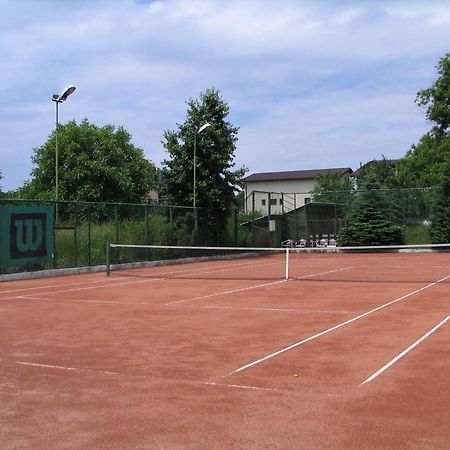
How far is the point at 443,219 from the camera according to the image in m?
33.7

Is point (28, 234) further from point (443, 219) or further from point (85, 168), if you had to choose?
point (443, 219)

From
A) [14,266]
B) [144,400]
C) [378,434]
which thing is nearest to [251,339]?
[144,400]

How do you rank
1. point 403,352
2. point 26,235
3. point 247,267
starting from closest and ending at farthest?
point 403,352 → point 26,235 → point 247,267

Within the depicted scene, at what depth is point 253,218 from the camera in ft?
111

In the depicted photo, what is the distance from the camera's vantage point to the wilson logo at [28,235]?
777 inches

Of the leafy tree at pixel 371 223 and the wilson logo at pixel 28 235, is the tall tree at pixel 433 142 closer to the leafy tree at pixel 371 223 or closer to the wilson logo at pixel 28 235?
the leafy tree at pixel 371 223

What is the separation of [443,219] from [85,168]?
21009 mm

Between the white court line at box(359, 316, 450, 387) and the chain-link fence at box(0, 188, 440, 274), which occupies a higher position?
the chain-link fence at box(0, 188, 440, 274)

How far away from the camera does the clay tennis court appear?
195 inches

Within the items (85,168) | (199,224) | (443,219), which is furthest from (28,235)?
(443,219)

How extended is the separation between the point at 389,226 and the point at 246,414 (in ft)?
101

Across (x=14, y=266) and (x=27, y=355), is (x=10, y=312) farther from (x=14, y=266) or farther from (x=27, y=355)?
(x=14, y=266)

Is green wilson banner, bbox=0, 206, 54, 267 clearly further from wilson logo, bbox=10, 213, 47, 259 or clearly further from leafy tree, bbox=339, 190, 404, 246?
leafy tree, bbox=339, 190, 404, 246

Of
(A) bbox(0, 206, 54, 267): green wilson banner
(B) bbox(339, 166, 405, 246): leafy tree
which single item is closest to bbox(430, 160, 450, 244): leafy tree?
(B) bbox(339, 166, 405, 246): leafy tree
